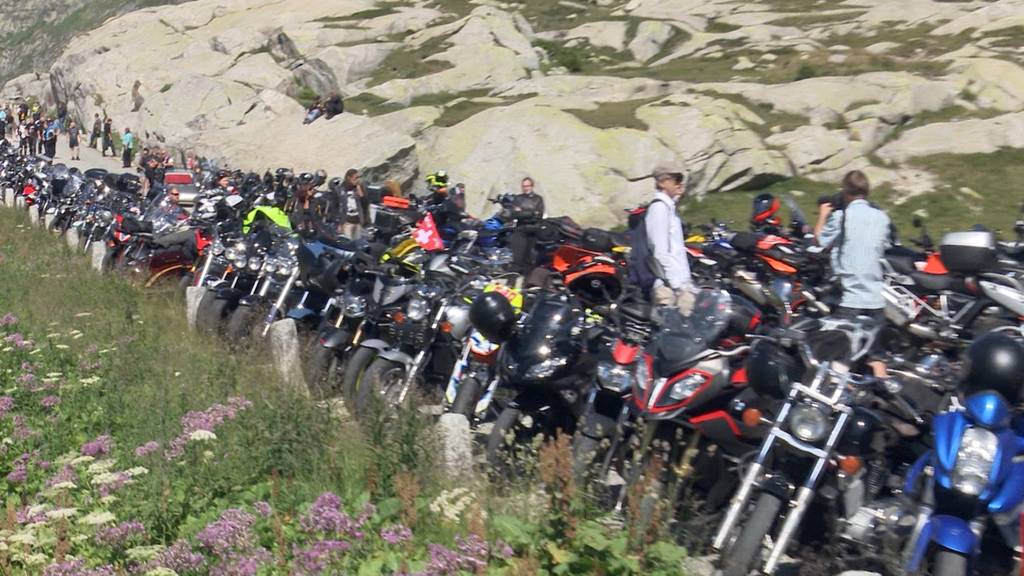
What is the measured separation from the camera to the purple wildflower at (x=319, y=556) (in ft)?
14.9

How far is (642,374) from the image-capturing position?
21.0 feet

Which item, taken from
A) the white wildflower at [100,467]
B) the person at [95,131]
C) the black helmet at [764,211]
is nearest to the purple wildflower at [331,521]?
the white wildflower at [100,467]

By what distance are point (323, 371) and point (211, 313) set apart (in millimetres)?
2505

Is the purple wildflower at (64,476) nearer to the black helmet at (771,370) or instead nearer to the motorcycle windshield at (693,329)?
the motorcycle windshield at (693,329)

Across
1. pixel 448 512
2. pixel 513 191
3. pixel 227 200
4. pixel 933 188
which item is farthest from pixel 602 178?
pixel 448 512

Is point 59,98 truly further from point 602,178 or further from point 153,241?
point 153,241

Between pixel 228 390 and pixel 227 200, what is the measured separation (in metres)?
5.91

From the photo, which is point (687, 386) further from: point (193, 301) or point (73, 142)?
point (73, 142)

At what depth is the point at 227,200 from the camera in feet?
44.5

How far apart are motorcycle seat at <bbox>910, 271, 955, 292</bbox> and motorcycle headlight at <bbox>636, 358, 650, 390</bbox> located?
16.1ft

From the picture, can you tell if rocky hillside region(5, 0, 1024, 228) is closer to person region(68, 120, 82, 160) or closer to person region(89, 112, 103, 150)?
person region(89, 112, 103, 150)

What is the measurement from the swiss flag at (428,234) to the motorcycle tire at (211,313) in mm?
2122

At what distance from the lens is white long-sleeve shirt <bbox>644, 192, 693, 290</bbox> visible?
8875 millimetres

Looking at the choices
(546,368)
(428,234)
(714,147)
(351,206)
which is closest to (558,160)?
(714,147)
